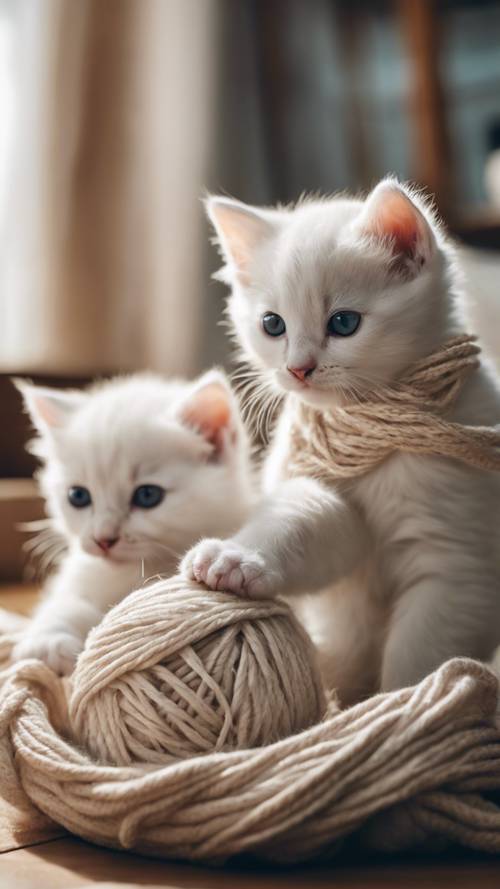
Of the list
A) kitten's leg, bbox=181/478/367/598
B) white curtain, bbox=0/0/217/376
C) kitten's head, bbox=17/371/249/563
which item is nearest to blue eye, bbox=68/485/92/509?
kitten's head, bbox=17/371/249/563

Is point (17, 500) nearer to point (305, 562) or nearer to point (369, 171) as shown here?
point (305, 562)

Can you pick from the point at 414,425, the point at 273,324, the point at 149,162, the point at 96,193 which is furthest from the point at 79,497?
the point at 149,162

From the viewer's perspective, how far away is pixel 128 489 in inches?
48.0

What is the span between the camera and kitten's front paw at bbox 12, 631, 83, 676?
3.66 ft

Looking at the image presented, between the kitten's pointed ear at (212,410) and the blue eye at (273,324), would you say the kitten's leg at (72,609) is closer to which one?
the kitten's pointed ear at (212,410)

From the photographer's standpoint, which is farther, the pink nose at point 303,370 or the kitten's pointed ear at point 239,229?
the kitten's pointed ear at point 239,229

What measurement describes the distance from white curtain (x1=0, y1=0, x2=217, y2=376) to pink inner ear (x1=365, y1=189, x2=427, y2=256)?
1555mm

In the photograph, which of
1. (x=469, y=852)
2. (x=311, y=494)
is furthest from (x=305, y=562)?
(x=469, y=852)

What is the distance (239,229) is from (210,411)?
0.27 meters

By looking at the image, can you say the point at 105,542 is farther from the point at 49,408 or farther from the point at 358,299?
the point at 358,299

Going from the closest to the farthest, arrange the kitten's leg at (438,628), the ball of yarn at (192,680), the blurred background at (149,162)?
the ball of yarn at (192,680)
the kitten's leg at (438,628)
the blurred background at (149,162)

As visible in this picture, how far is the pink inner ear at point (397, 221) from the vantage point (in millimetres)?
977

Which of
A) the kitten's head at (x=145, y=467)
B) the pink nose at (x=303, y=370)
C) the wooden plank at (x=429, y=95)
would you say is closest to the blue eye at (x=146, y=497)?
the kitten's head at (x=145, y=467)

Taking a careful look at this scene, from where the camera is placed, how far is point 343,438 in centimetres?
105
